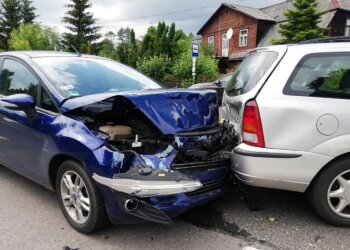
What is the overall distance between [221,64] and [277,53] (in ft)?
92.8

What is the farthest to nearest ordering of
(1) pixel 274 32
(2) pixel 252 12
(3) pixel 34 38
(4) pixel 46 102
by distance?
(3) pixel 34 38, (2) pixel 252 12, (1) pixel 274 32, (4) pixel 46 102

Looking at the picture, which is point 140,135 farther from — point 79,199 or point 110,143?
point 79,199

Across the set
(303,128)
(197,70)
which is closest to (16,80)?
(303,128)

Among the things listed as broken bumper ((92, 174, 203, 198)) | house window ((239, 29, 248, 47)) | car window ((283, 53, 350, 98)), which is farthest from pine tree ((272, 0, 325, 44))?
broken bumper ((92, 174, 203, 198))

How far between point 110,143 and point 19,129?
125 centimetres

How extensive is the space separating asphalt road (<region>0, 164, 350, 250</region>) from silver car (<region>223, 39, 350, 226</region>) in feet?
1.01

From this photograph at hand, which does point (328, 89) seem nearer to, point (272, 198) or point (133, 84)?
point (272, 198)

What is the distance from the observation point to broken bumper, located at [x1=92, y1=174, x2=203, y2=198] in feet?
9.05

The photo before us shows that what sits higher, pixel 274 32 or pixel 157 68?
pixel 274 32

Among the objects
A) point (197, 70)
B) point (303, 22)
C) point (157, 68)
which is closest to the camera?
point (197, 70)

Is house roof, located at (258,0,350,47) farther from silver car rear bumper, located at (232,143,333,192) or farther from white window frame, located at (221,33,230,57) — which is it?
silver car rear bumper, located at (232,143,333,192)

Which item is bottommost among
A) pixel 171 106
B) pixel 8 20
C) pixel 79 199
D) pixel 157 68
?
pixel 79 199

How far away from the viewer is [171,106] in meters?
3.38

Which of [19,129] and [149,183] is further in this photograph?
[19,129]
